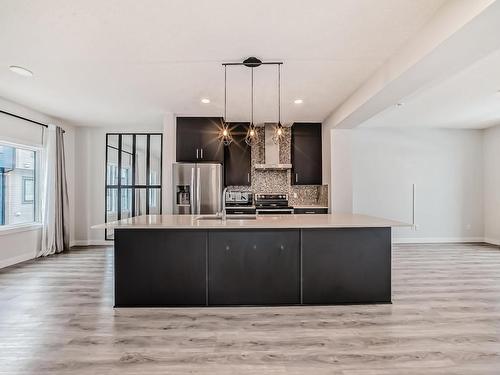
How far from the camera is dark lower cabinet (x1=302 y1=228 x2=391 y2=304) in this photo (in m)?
3.15

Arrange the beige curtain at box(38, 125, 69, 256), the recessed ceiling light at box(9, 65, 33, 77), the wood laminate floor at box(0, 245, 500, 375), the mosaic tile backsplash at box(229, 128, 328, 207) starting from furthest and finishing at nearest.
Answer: the mosaic tile backsplash at box(229, 128, 328, 207)
the beige curtain at box(38, 125, 69, 256)
the recessed ceiling light at box(9, 65, 33, 77)
the wood laminate floor at box(0, 245, 500, 375)

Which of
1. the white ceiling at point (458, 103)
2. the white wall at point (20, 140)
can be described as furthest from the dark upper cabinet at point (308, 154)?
the white wall at point (20, 140)

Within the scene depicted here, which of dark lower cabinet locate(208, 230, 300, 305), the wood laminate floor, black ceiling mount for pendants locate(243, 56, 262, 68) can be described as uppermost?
black ceiling mount for pendants locate(243, 56, 262, 68)

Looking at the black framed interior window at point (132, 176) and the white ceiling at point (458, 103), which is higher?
the white ceiling at point (458, 103)

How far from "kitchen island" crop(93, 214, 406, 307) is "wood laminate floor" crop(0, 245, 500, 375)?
143 mm

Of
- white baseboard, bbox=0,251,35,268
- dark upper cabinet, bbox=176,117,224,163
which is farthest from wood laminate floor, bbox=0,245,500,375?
dark upper cabinet, bbox=176,117,224,163

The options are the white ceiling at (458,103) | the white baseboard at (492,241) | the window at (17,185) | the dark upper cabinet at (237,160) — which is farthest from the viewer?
the white baseboard at (492,241)

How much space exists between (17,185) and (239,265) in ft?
14.3

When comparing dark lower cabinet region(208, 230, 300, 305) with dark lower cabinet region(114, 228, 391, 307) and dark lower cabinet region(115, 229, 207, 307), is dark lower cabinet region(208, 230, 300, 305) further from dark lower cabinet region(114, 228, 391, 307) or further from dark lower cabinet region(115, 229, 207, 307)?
dark lower cabinet region(115, 229, 207, 307)

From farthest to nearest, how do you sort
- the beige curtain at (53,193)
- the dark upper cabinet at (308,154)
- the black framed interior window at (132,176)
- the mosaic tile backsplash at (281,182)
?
the black framed interior window at (132,176)
the mosaic tile backsplash at (281,182)
the dark upper cabinet at (308,154)
the beige curtain at (53,193)

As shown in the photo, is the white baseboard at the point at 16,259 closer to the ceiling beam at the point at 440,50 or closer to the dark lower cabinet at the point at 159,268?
the dark lower cabinet at the point at 159,268

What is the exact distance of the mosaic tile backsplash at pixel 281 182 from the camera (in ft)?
21.5

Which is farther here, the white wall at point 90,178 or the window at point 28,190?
the white wall at point 90,178

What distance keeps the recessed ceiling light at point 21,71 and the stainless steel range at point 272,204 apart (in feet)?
12.9
